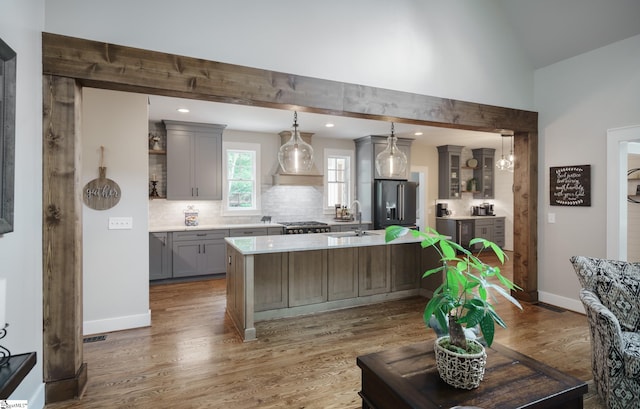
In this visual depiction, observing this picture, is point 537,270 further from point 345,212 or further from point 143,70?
point 143,70

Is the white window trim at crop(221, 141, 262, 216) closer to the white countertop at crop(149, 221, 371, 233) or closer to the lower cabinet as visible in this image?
the white countertop at crop(149, 221, 371, 233)

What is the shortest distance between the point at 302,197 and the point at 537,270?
166 inches

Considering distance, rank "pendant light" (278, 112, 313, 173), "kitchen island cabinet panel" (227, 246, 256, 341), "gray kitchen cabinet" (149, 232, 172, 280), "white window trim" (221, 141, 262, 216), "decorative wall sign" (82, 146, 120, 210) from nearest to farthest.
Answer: "kitchen island cabinet panel" (227, 246, 256, 341)
"decorative wall sign" (82, 146, 120, 210)
"pendant light" (278, 112, 313, 173)
"gray kitchen cabinet" (149, 232, 172, 280)
"white window trim" (221, 141, 262, 216)

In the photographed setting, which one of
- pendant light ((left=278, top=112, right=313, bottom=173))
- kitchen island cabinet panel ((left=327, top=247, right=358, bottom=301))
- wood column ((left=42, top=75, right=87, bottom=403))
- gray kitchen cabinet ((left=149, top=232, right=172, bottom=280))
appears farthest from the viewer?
gray kitchen cabinet ((left=149, top=232, right=172, bottom=280))

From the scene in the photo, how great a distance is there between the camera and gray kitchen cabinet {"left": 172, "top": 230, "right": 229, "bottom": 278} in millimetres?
5266

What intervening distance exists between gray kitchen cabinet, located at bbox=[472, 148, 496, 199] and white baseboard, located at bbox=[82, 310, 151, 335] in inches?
307

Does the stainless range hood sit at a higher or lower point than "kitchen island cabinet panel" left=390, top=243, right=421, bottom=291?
higher

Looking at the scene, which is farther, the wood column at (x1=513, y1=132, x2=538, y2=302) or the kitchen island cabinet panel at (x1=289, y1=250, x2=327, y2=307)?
the wood column at (x1=513, y1=132, x2=538, y2=302)

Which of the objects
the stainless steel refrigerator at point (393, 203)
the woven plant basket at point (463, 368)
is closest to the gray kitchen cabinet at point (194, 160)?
the stainless steel refrigerator at point (393, 203)

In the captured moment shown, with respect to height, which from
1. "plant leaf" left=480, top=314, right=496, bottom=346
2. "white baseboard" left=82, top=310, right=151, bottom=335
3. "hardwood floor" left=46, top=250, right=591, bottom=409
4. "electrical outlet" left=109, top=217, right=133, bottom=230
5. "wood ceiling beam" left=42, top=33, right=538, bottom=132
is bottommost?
"hardwood floor" left=46, top=250, right=591, bottom=409

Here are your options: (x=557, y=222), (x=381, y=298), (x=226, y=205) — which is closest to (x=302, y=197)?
(x=226, y=205)

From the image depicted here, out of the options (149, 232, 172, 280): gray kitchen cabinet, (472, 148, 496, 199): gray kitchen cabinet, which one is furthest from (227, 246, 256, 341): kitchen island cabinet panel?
(472, 148, 496, 199): gray kitchen cabinet

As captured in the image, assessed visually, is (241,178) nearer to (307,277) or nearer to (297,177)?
(297,177)

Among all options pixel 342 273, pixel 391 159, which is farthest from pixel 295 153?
pixel 342 273
